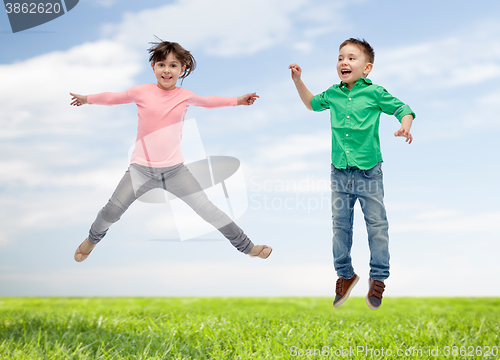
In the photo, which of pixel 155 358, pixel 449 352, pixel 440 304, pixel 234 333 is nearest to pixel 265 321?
pixel 234 333

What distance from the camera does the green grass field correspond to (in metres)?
4.50

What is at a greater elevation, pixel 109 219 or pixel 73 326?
pixel 109 219

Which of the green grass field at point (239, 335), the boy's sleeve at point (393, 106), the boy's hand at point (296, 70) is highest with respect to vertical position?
the boy's hand at point (296, 70)

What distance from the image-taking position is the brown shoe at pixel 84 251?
14.2ft

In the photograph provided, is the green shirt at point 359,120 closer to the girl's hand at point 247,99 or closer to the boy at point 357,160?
A: the boy at point 357,160

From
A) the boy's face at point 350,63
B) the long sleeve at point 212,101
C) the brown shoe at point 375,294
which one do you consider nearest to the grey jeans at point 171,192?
the long sleeve at point 212,101

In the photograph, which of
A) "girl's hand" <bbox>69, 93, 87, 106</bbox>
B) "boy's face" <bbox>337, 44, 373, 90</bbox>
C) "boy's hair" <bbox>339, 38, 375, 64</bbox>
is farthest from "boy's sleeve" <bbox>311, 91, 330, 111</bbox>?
"girl's hand" <bbox>69, 93, 87, 106</bbox>

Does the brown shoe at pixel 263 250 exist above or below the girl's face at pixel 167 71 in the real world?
below

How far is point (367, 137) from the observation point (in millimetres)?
3727

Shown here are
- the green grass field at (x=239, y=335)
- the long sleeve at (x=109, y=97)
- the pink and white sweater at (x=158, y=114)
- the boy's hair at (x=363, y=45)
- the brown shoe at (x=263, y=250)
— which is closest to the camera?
the boy's hair at (x=363, y=45)

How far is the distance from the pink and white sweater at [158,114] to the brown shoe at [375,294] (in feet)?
7.07

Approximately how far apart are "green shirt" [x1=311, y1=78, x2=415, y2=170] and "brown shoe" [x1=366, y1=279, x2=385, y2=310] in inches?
39.2

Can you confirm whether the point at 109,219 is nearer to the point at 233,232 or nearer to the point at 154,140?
the point at 154,140

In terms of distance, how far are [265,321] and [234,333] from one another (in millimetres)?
601
